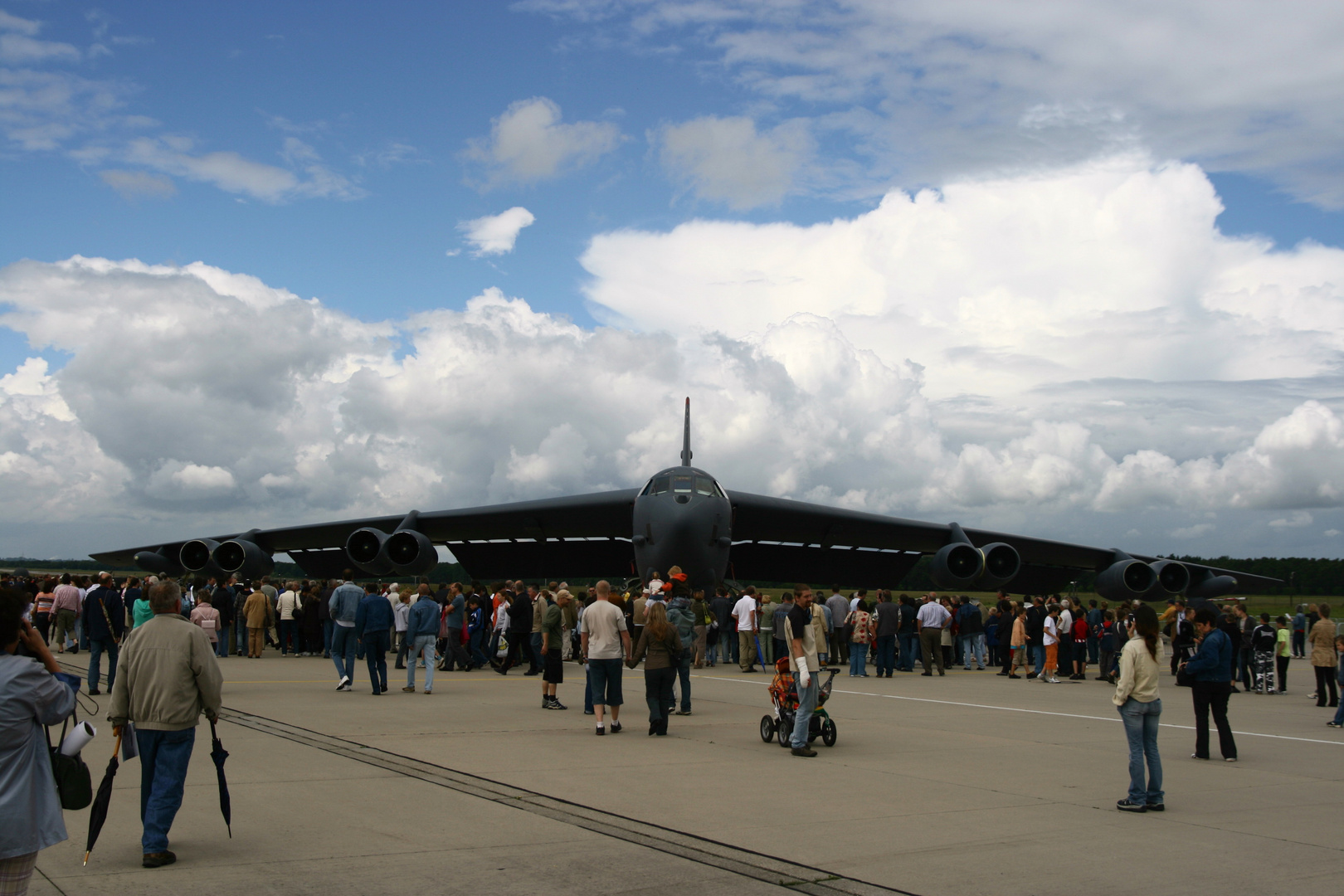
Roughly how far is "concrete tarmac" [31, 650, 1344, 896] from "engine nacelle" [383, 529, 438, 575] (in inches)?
445

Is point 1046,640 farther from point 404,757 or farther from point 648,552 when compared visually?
point 404,757

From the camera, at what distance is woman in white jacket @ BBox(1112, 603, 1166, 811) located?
6.85 meters

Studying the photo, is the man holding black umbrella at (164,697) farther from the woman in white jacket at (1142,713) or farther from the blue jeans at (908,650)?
the blue jeans at (908,650)

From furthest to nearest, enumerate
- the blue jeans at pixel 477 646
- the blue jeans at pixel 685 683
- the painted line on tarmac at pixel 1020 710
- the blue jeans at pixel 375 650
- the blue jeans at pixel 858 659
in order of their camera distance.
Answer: the blue jeans at pixel 477 646, the blue jeans at pixel 858 659, the blue jeans at pixel 375 650, the blue jeans at pixel 685 683, the painted line on tarmac at pixel 1020 710

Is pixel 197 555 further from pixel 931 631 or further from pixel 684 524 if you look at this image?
pixel 931 631

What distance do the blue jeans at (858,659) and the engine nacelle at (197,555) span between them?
15.1 m

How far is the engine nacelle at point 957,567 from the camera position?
23984mm

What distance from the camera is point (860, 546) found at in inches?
1139

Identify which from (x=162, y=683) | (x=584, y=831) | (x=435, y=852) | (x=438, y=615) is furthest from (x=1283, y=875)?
(x=438, y=615)

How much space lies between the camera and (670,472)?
815 inches

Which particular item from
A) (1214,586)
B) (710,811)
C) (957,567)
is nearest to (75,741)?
(710,811)

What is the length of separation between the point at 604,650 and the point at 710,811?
153 inches

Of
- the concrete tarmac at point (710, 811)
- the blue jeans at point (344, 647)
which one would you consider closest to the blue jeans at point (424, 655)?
the blue jeans at point (344, 647)

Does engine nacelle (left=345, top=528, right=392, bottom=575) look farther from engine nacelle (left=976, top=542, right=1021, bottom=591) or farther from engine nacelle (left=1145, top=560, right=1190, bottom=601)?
engine nacelle (left=1145, top=560, right=1190, bottom=601)
